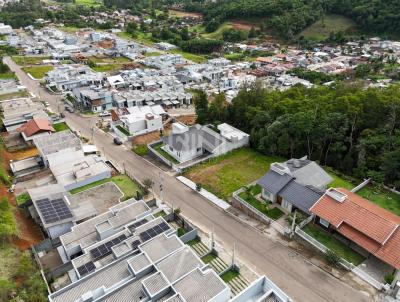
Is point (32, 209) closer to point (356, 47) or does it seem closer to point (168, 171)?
point (168, 171)

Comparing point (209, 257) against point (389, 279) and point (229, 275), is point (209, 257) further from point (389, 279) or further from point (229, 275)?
point (389, 279)

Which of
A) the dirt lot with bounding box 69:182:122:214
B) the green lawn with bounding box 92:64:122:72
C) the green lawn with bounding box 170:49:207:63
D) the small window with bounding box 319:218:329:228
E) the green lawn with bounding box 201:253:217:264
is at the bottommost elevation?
the green lawn with bounding box 170:49:207:63

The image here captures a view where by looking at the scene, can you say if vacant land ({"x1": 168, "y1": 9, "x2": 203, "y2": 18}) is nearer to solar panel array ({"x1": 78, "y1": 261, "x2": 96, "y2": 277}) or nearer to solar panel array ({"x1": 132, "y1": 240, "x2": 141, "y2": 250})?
solar panel array ({"x1": 132, "y1": 240, "x2": 141, "y2": 250})

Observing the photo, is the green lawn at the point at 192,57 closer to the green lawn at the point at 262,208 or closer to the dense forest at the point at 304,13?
the dense forest at the point at 304,13

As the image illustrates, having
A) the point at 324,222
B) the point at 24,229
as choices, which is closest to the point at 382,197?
the point at 324,222

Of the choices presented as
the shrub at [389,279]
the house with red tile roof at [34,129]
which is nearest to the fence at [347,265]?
the shrub at [389,279]

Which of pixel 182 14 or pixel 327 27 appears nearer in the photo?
pixel 327 27

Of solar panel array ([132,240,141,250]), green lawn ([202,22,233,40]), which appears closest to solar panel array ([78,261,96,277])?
solar panel array ([132,240,141,250])

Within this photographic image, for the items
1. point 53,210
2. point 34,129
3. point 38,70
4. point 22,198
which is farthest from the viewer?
point 38,70
